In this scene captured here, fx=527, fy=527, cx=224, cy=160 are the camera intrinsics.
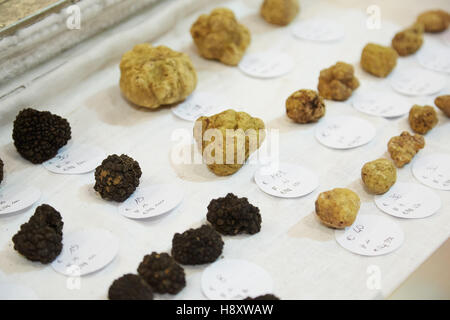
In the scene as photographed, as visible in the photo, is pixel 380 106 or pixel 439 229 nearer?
pixel 439 229

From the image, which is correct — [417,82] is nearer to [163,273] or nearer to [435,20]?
[435,20]

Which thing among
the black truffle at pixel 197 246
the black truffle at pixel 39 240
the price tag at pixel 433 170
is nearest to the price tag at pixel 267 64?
the price tag at pixel 433 170

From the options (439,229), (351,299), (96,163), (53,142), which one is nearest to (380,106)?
(439,229)

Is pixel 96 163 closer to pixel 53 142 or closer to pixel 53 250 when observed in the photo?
pixel 53 142

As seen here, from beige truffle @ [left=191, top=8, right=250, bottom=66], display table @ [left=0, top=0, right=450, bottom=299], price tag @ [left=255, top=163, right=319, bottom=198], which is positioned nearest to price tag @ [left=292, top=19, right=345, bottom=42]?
display table @ [left=0, top=0, right=450, bottom=299]

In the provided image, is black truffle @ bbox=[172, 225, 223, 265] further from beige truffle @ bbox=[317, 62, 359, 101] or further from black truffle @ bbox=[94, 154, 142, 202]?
beige truffle @ bbox=[317, 62, 359, 101]

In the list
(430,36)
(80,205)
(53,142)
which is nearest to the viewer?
(80,205)

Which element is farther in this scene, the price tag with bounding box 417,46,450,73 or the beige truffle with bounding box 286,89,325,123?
the price tag with bounding box 417,46,450,73
